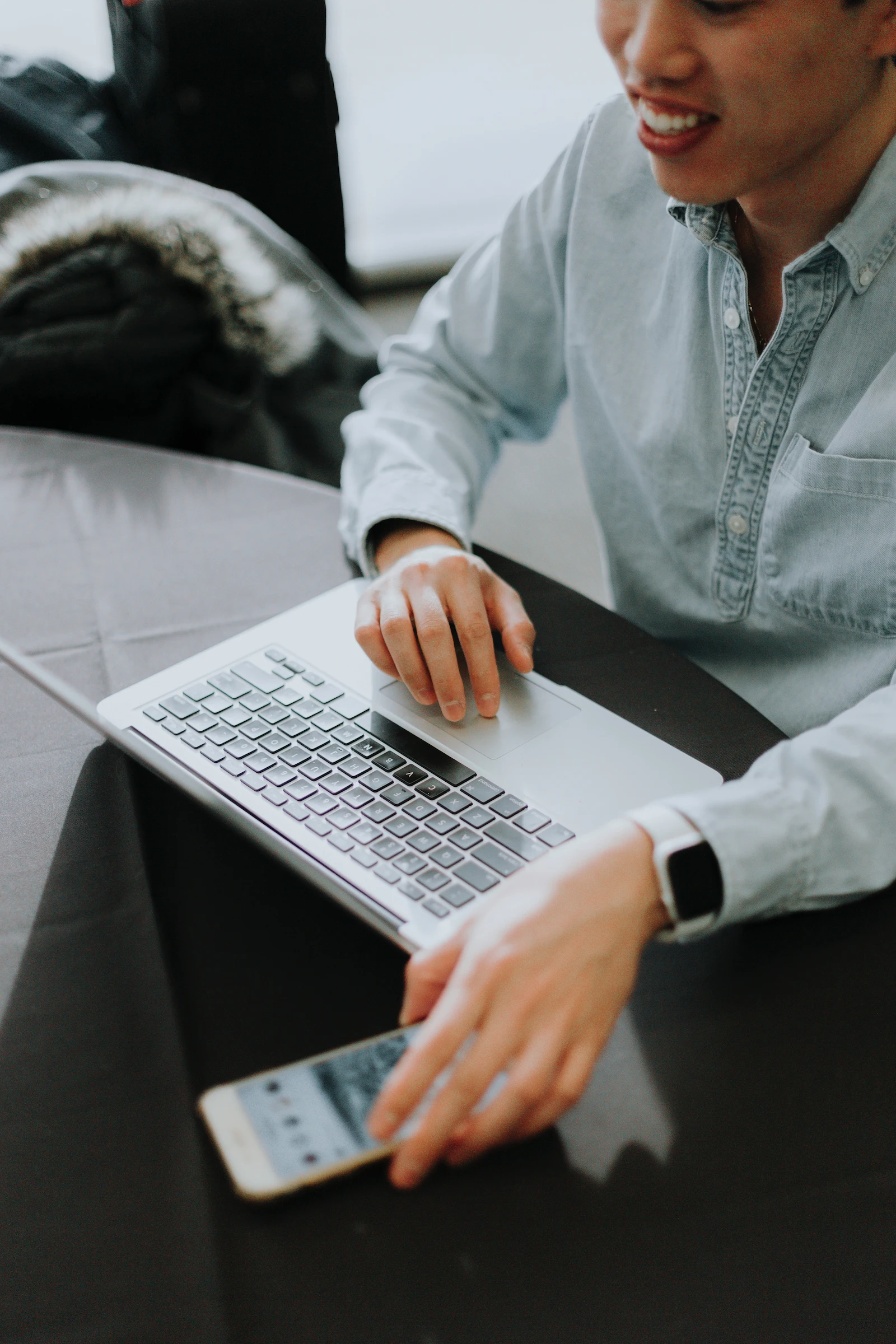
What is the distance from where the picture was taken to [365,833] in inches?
27.1

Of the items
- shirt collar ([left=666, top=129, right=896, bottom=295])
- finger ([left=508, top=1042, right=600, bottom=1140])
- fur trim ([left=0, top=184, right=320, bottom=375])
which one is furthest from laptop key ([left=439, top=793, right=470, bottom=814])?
fur trim ([left=0, top=184, right=320, bottom=375])

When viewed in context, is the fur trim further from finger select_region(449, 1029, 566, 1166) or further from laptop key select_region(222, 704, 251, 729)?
finger select_region(449, 1029, 566, 1166)

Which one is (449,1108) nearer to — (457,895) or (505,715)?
(457,895)

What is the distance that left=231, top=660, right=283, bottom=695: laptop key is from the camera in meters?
0.82

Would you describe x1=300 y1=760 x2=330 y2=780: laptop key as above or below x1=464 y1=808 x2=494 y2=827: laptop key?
above

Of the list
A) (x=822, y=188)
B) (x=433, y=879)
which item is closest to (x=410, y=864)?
(x=433, y=879)

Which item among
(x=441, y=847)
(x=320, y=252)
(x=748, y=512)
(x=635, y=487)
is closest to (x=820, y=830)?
(x=441, y=847)

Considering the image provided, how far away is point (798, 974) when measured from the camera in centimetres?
64

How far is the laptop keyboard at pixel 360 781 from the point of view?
2.19 feet

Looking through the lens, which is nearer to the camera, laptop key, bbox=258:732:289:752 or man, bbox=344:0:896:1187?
man, bbox=344:0:896:1187

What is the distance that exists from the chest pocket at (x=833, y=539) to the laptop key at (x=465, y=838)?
383 millimetres

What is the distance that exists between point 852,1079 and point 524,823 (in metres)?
0.23

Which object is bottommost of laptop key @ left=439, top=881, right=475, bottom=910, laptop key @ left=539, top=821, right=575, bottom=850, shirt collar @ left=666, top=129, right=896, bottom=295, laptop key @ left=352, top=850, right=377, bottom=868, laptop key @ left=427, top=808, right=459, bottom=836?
laptop key @ left=539, top=821, right=575, bottom=850

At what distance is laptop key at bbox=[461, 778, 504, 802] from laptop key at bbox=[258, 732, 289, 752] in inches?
5.0
